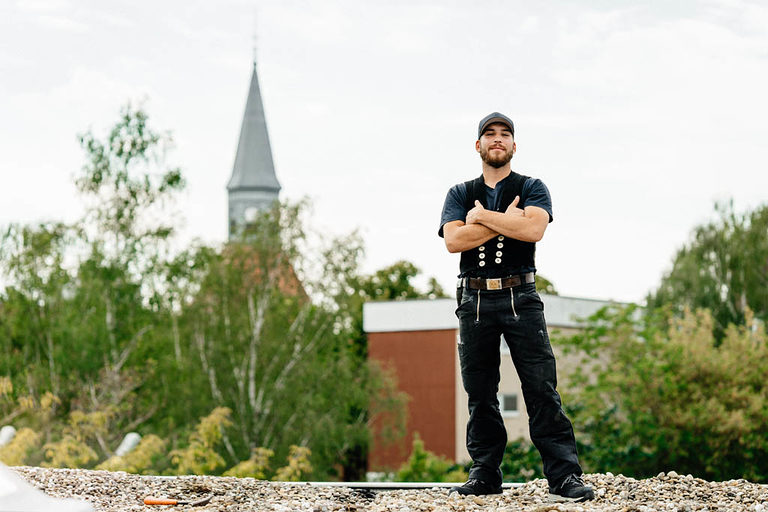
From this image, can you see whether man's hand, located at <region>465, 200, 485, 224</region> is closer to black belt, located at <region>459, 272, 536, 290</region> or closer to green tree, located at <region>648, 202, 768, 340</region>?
black belt, located at <region>459, 272, 536, 290</region>

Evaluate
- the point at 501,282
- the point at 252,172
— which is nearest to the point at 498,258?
the point at 501,282

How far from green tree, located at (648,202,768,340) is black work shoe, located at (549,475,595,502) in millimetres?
37548

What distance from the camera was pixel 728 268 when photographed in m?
44.5

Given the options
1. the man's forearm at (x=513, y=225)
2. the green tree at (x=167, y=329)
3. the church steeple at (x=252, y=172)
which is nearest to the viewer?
the man's forearm at (x=513, y=225)

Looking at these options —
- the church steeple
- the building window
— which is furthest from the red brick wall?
the church steeple

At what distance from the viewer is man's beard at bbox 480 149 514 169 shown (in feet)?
21.9

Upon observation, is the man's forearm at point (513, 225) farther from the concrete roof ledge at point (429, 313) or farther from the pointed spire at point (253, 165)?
the pointed spire at point (253, 165)

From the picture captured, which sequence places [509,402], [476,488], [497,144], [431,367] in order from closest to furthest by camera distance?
[497,144] → [476,488] → [509,402] → [431,367]

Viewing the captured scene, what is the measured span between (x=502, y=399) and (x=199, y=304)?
12110 millimetres

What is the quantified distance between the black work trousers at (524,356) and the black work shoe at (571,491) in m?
0.04

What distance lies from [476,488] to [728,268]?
39913 millimetres

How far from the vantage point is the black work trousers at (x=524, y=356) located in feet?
21.1

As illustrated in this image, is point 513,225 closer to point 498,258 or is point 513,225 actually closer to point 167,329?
point 498,258

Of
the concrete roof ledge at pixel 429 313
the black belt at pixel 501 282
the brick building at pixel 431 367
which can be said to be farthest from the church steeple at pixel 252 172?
the black belt at pixel 501 282
